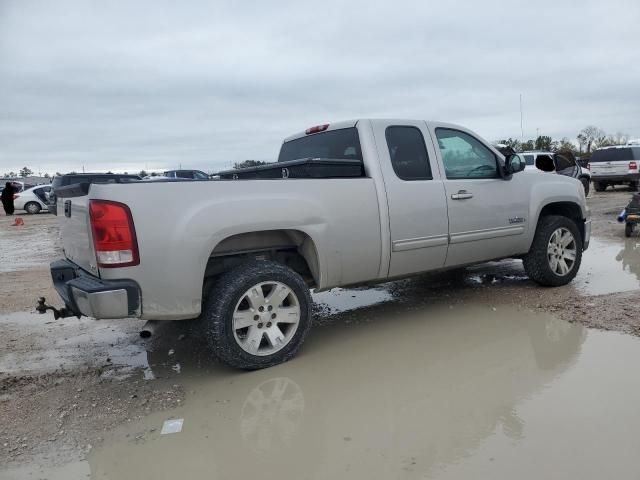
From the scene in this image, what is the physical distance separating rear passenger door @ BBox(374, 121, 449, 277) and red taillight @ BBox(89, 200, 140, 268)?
2082 mm

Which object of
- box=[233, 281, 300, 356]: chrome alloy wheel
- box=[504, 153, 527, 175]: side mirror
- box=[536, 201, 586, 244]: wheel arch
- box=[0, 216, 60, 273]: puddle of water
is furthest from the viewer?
box=[0, 216, 60, 273]: puddle of water

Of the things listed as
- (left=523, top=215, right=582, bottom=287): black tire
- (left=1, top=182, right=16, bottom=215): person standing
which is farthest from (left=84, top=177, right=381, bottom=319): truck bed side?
(left=1, top=182, right=16, bottom=215): person standing

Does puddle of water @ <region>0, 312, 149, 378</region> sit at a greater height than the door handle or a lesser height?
lesser

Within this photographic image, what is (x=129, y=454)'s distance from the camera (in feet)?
9.26

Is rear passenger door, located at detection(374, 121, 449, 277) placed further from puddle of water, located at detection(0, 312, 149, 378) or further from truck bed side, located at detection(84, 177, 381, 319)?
puddle of water, located at detection(0, 312, 149, 378)

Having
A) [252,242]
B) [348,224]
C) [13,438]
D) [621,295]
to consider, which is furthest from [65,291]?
[621,295]

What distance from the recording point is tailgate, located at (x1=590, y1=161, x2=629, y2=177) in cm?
1864

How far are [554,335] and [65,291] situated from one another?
3870 mm

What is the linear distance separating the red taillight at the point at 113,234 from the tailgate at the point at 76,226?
13 centimetres

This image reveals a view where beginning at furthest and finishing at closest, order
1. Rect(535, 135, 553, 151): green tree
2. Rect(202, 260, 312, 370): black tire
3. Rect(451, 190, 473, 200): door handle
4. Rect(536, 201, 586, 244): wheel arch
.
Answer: Rect(535, 135, 553, 151): green tree < Rect(536, 201, 586, 244): wheel arch < Rect(451, 190, 473, 200): door handle < Rect(202, 260, 312, 370): black tire

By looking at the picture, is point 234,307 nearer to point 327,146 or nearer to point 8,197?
point 327,146

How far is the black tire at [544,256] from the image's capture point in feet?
18.1

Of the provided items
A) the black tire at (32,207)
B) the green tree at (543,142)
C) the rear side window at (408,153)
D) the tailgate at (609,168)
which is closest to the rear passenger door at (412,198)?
the rear side window at (408,153)

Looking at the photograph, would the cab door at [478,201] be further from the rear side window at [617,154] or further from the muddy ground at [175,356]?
the rear side window at [617,154]
